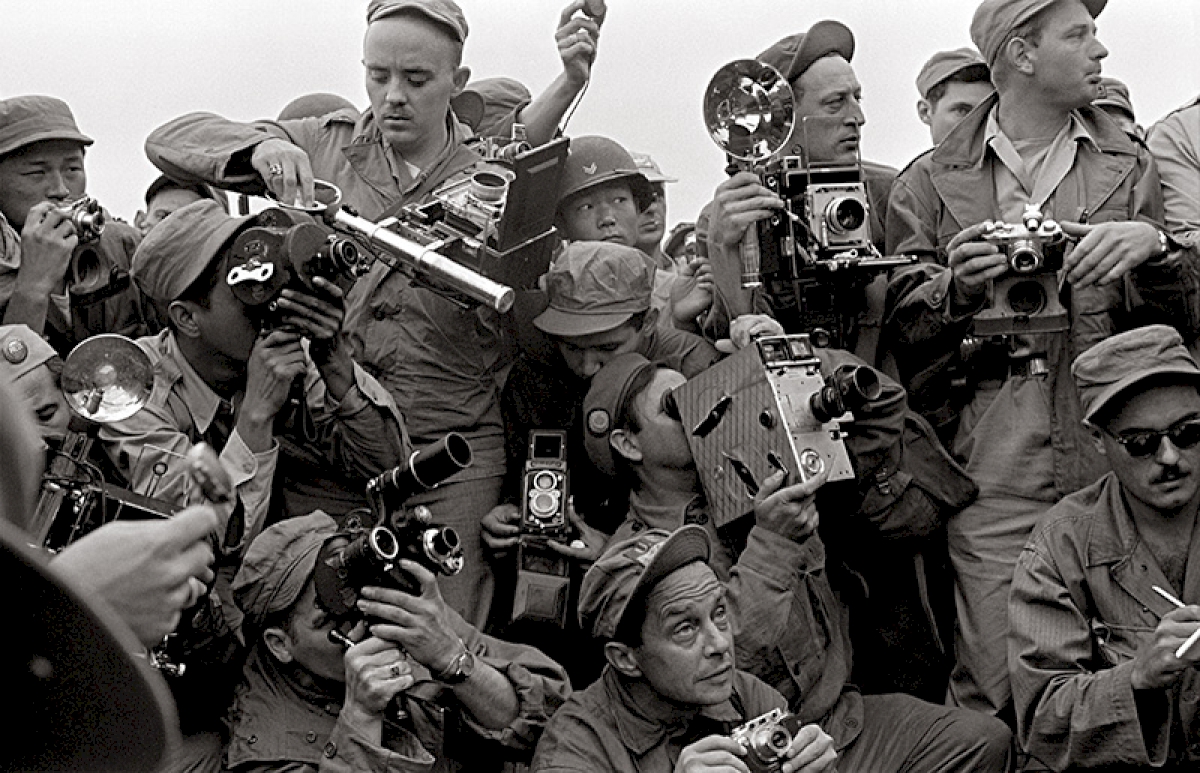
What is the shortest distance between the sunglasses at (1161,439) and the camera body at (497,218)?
168 cm

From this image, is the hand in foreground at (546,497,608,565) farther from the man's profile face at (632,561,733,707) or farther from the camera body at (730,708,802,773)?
the camera body at (730,708,802,773)

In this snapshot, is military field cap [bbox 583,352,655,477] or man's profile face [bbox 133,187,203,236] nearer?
military field cap [bbox 583,352,655,477]

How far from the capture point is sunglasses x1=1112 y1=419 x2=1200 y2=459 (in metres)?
5.09

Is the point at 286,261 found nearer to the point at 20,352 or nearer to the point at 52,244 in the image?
the point at 20,352

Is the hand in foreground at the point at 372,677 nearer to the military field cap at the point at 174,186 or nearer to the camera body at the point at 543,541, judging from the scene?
the camera body at the point at 543,541

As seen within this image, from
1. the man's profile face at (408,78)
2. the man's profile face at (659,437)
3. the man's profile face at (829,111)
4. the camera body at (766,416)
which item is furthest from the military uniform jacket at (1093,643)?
the man's profile face at (408,78)

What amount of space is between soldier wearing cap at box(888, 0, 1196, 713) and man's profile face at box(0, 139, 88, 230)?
248 centimetres

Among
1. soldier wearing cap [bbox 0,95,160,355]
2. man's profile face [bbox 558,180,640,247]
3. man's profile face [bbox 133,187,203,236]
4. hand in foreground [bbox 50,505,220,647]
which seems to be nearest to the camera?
hand in foreground [bbox 50,505,220,647]

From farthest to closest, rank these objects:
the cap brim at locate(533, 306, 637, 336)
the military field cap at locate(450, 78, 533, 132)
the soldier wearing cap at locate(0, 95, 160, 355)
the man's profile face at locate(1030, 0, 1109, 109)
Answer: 1. the military field cap at locate(450, 78, 533, 132)
2. the man's profile face at locate(1030, 0, 1109, 109)
3. the cap brim at locate(533, 306, 637, 336)
4. the soldier wearing cap at locate(0, 95, 160, 355)

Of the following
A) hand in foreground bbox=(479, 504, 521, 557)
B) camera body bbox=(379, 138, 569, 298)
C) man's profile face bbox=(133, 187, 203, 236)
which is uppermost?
camera body bbox=(379, 138, 569, 298)

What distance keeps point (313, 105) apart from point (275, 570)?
2844 millimetres

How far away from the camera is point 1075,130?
5824 mm

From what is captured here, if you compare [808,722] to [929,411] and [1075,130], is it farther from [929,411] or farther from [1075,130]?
[1075,130]

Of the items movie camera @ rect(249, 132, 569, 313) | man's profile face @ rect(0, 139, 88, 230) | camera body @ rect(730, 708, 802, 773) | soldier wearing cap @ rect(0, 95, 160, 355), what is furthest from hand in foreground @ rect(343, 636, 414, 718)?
man's profile face @ rect(0, 139, 88, 230)
